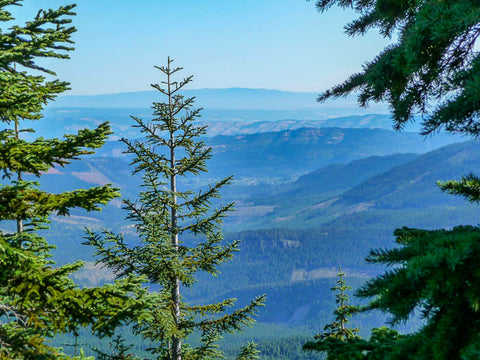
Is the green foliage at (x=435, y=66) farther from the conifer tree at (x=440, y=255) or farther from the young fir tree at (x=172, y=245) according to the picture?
the young fir tree at (x=172, y=245)

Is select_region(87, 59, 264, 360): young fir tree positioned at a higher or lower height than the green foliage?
lower

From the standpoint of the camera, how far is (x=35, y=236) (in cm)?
659

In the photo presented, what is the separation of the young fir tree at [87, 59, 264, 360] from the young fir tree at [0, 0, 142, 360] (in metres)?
4.87

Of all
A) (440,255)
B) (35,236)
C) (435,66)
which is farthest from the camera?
(35,236)

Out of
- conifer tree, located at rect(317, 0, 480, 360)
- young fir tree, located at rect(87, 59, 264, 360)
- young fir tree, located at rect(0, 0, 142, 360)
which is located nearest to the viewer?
conifer tree, located at rect(317, 0, 480, 360)

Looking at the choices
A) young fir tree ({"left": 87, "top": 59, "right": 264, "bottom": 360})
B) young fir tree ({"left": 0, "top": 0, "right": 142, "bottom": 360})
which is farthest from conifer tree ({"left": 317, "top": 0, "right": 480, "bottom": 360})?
young fir tree ({"left": 87, "top": 59, "right": 264, "bottom": 360})

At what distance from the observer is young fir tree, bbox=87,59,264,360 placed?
38.7ft

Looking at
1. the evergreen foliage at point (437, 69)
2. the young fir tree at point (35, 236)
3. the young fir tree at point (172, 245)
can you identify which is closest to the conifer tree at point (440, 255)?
the evergreen foliage at point (437, 69)

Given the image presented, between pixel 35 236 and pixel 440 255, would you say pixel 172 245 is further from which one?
pixel 440 255

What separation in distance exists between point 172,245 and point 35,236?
5813 mm

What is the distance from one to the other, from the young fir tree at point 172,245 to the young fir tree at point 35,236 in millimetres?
4870

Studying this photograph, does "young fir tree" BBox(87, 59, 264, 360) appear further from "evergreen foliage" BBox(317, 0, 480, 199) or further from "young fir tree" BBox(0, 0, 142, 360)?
"evergreen foliage" BBox(317, 0, 480, 199)

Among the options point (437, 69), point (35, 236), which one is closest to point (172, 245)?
point (35, 236)

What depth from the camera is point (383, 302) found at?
3.32 metres
